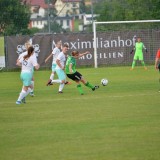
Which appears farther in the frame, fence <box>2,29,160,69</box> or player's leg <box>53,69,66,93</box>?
fence <box>2,29,160,69</box>

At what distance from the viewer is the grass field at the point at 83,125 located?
14.1m

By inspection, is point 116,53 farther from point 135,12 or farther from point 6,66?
point 135,12

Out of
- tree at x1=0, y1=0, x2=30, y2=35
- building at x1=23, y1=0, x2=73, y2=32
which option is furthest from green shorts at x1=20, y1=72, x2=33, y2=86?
building at x1=23, y1=0, x2=73, y2=32

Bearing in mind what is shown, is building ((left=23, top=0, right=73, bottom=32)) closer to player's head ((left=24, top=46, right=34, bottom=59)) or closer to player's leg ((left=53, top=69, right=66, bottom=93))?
player's leg ((left=53, top=69, right=66, bottom=93))

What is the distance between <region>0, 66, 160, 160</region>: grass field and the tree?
34.1 metres

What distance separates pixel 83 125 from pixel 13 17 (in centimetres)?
4785

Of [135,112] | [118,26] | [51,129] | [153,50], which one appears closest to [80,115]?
[135,112]

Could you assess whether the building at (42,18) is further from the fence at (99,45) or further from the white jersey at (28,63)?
the white jersey at (28,63)

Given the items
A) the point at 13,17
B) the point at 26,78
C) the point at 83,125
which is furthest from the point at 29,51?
the point at 13,17

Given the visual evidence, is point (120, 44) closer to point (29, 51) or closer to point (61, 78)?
point (61, 78)

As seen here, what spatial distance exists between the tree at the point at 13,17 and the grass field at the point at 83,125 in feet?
112

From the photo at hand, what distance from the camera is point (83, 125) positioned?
58.6 feet

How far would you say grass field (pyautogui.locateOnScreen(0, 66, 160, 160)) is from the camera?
46.3 ft

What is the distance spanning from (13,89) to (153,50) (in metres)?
18.4
